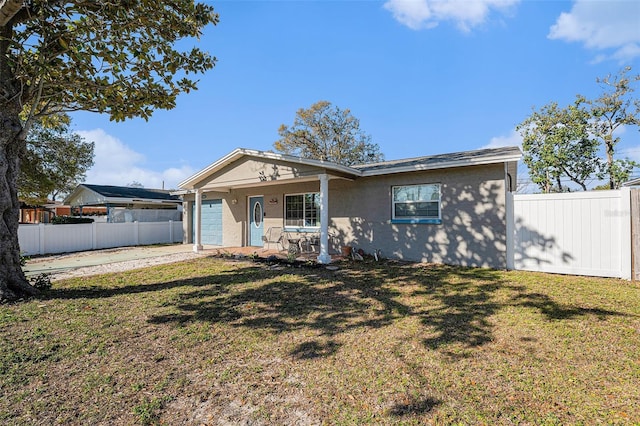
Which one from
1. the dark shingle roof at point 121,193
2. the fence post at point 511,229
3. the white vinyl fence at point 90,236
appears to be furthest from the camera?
the dark shingle roof at point 121,193

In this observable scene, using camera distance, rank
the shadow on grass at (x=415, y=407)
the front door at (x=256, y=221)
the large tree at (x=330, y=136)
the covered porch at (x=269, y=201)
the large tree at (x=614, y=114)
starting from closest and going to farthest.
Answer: the shadow on grass at (x=415, y=407), the covered porch at (x=269, y=201), the front door at (x=256, y=221), the large tree at (x=614, y=114), the large tree at (x=330, y=136)

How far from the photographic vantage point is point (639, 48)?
15.9m

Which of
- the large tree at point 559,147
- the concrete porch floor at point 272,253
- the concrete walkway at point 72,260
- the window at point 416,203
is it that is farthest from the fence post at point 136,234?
the large tree at point 559,147

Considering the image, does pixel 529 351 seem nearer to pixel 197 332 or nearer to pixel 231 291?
pixel 197 332

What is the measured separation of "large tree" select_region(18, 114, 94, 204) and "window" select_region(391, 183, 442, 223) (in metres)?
17.2

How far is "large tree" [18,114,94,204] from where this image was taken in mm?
16062

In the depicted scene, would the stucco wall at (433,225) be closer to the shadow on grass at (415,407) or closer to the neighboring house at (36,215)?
the shadow on grass at (415,407)

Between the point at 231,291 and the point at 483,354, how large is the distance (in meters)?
4.80

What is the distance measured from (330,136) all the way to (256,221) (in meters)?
18.8

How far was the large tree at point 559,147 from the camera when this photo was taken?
Answer: 62.5 feet

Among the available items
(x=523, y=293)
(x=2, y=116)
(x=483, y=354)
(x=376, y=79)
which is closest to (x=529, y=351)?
(x=483, y=354)

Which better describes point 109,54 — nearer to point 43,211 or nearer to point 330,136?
point 330,136

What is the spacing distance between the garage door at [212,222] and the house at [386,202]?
1.81 metres

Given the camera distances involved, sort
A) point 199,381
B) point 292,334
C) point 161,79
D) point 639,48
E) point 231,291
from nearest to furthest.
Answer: point 199,381, point 292,334, point 231,291, point 161,79, point 639,48
